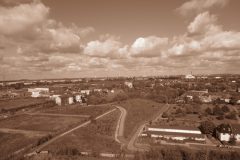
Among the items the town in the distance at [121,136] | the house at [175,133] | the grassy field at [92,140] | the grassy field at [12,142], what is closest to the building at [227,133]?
the town in the distance at [121,136]

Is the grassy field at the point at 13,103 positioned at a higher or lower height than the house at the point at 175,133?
higher

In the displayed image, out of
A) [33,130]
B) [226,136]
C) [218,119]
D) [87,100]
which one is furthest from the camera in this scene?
[87,100]

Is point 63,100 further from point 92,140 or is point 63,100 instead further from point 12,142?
point 92,140

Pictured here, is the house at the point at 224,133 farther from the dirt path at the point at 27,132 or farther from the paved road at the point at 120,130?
the dirt path at the point at 27,132

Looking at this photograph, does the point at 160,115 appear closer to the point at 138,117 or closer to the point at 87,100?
the point at 138,117

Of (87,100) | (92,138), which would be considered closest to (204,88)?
(87,100)

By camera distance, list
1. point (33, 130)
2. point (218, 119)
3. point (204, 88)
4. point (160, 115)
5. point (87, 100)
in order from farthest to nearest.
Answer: point (204, 88), point (87, 100), point (160, 115), point (218, 119), point (33, 130)

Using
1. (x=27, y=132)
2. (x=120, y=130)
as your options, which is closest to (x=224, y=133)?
(x=120, y=130)
